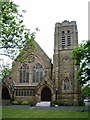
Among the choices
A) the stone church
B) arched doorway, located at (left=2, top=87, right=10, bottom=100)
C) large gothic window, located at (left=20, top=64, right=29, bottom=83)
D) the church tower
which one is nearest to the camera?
the church tower

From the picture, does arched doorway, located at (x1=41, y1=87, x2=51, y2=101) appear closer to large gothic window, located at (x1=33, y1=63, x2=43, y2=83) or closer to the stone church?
the stone church

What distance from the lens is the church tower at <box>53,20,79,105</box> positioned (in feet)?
117

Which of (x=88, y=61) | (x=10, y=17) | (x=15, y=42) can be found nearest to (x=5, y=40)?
(x=15, y=42)

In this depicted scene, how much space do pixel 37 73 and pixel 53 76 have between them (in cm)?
438

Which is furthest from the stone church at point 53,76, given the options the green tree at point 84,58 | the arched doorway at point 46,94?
the green tree at point 84,58

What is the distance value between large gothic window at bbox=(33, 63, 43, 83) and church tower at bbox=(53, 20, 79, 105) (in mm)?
3796

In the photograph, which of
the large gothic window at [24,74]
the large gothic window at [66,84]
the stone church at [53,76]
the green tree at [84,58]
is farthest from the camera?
the large gothic window at [24,74]

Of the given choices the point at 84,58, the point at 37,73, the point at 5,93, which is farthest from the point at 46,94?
the point at 84,58

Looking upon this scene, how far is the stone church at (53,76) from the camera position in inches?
1415

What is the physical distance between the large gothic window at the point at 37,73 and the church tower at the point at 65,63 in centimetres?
380

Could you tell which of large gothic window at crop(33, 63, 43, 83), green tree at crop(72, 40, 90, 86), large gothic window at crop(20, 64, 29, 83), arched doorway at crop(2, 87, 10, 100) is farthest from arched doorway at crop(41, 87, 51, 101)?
green tree at crop(72, 40, 90, 86)

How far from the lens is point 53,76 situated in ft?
123

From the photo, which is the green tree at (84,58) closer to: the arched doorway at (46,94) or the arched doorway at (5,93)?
the arched doorway at (46,94)

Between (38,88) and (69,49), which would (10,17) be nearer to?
(38,88)
